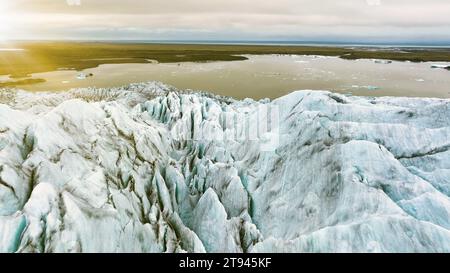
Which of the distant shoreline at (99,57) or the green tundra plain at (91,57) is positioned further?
the distant shoreline at (99,57)

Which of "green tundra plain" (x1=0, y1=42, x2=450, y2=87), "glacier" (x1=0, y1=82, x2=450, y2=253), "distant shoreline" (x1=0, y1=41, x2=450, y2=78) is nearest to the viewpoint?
"glacier" (x1=0, y1=82, x2=450, y2=253)

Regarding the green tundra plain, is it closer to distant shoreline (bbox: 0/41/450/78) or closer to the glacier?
distant shoreline (bbox: 0/41/450/78)

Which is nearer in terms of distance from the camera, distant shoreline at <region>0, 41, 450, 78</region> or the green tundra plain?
the green tundra plain

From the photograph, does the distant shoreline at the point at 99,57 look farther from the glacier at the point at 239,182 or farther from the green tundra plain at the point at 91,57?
the glacier at the point at 239,182

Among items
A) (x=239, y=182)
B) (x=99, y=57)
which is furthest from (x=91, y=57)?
(x=239, y=182)

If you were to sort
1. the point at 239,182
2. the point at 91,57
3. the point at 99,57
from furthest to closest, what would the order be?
the point at 99,57 < the point at 91,57 < the point at 239,182

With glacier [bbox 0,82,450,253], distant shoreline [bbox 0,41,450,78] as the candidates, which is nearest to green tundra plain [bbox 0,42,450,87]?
distant shoreline [bbox 0,41,450,78]

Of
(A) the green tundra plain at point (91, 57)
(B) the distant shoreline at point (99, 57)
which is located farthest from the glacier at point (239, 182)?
(B) the distant shoreline at point (99, 57)

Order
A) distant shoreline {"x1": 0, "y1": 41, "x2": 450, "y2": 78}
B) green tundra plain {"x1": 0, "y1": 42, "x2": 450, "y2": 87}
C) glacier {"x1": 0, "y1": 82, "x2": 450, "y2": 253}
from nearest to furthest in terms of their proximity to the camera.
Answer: glacier {"x1": 0, "y1": 82, "x2": 450, "y2": 253}
green tundra plain {"x1": 0, "y1": 42, "x2": 450, "y2": 87}
distant shoreline {"x1": 0, "y1": 41, "x2": 450, "y2": 78}

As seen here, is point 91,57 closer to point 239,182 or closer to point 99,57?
point 99,57
